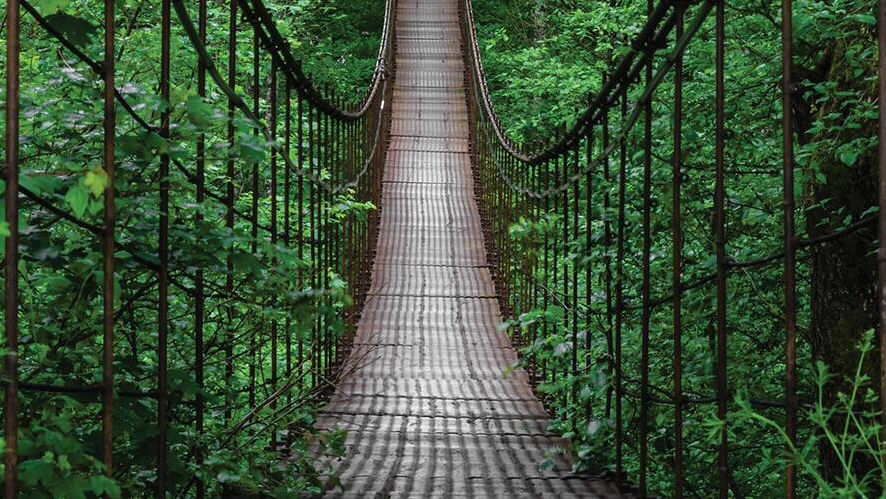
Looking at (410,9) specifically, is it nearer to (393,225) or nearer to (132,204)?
(393,225)

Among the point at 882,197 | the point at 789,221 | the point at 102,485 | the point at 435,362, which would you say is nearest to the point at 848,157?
the point at 789,221

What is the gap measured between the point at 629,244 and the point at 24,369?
206 cm

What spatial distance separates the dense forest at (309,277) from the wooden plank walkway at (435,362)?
0.27 meters

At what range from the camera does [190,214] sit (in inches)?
92.1

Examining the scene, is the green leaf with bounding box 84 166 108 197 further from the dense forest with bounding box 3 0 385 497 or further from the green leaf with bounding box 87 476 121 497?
the green leaf with bounding box 87 476 121 497

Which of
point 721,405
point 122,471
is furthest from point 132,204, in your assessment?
point 721,405

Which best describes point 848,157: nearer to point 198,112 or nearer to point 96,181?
point 198,112

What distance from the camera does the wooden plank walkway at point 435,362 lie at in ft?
12.2

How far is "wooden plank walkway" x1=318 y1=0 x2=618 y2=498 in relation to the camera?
12.2ft

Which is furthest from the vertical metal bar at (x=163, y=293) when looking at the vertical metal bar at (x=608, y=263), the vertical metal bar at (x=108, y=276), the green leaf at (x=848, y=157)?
the vertical metal bar at (x=608, y=263)

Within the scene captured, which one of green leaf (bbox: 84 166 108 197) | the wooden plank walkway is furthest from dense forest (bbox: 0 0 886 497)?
the wooden plank walkway

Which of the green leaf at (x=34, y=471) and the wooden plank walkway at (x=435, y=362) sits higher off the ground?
the green leaf at (x=34, y=471)

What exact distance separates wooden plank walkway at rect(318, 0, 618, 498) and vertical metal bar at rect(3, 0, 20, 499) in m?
1.77

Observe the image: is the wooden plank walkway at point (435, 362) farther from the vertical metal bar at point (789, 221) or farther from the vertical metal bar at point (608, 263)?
the vertical metal bar at point (789, 221)
